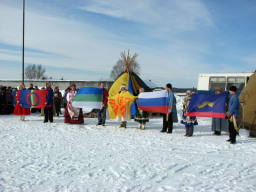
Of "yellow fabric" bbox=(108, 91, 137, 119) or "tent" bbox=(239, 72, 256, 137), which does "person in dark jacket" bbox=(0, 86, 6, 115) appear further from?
"tent" bbox=(239, 72, 256, 137)

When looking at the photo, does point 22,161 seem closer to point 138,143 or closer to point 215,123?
point 138,143

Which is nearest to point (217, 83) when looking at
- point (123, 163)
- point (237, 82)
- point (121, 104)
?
point (237, 82)

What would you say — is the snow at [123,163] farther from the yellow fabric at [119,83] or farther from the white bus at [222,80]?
the white bus at [222,80]

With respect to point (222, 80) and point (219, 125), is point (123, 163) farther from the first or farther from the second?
point (222, 80)

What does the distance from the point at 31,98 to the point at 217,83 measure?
11.1 meters

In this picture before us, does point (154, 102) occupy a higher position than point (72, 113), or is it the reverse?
point (154, 102)

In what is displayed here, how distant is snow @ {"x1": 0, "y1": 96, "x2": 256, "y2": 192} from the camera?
405cm

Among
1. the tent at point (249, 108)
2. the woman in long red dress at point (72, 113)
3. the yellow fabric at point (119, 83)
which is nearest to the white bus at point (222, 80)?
the tent at point (249, 108)

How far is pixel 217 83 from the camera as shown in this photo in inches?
635

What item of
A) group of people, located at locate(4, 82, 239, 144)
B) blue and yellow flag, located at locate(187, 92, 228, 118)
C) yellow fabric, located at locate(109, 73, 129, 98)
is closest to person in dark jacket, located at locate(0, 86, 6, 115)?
group of people, located at locate(4, 82, 239, 144)

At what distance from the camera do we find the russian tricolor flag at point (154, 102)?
932 centimetres

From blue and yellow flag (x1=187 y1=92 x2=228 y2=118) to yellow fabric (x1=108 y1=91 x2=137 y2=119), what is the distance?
233 centimetres

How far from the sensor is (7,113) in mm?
14688

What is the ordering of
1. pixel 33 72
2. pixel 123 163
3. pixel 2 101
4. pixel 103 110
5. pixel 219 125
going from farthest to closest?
pixel 33 72 < pixel 2 101 < pixel 103 110 < pixel 219 125 < pixel 123 163
